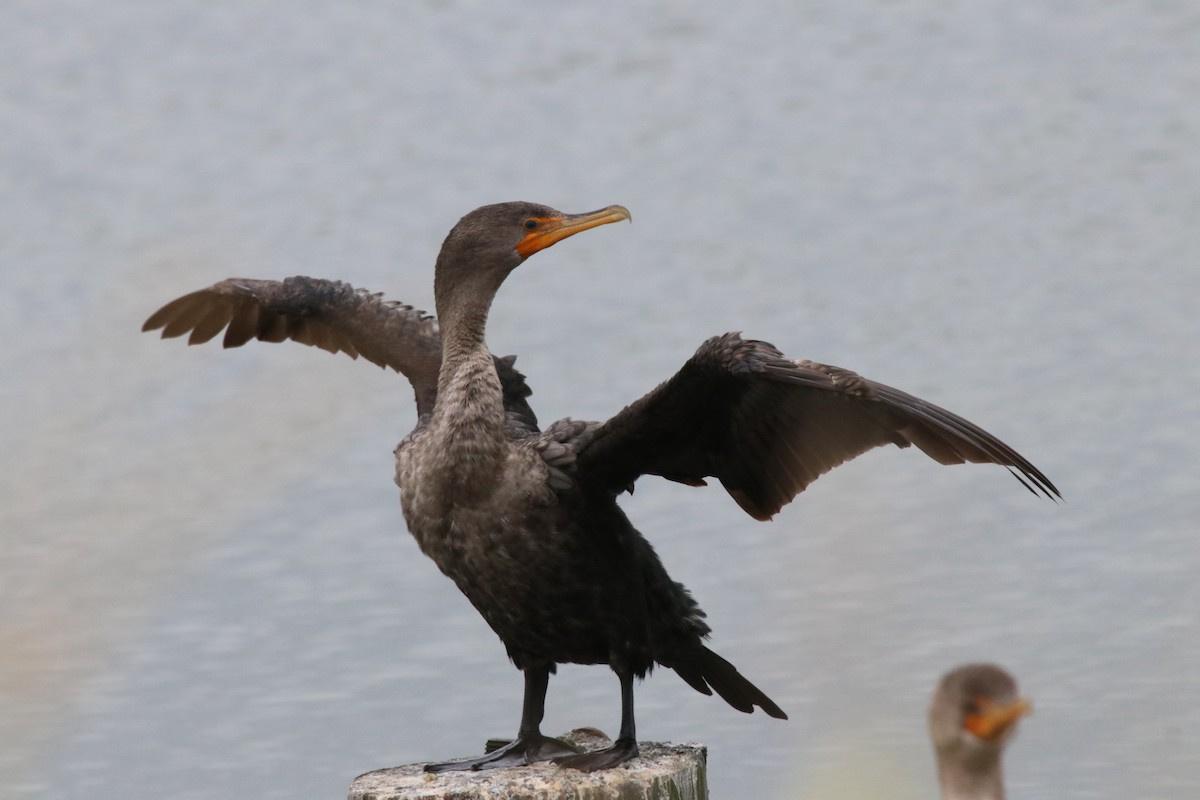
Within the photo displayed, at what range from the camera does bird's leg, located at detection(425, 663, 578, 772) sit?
4.53 m

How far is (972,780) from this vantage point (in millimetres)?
2574

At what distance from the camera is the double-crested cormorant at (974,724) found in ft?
8.30

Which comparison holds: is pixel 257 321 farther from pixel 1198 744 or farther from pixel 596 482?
pixel 1198 744

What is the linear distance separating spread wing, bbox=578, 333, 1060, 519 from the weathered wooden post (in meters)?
0.69

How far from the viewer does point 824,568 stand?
75.7 inches

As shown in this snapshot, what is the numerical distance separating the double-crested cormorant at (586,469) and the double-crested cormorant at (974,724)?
5.22 ft

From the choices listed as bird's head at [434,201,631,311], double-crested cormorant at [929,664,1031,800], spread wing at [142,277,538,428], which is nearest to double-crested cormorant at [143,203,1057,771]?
bird's head at [434,201,631,311]

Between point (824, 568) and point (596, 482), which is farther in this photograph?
point (596, 482)

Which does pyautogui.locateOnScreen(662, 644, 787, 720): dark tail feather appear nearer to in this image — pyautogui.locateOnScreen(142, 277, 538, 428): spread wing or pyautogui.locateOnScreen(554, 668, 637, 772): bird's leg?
pyautogui.locateOnScreen(554, 668, 637, 772): bird's leg

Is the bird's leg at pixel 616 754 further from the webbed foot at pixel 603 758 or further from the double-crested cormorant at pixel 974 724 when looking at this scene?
the double-crested cormorant at pixel 974 724

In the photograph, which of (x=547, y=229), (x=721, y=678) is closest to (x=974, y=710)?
(x=721, y=678)

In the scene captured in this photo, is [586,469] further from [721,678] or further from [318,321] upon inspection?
[318,321]

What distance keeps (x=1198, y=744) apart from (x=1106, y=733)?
1.90ft

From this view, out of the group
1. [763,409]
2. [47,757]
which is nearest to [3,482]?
[47,757]
